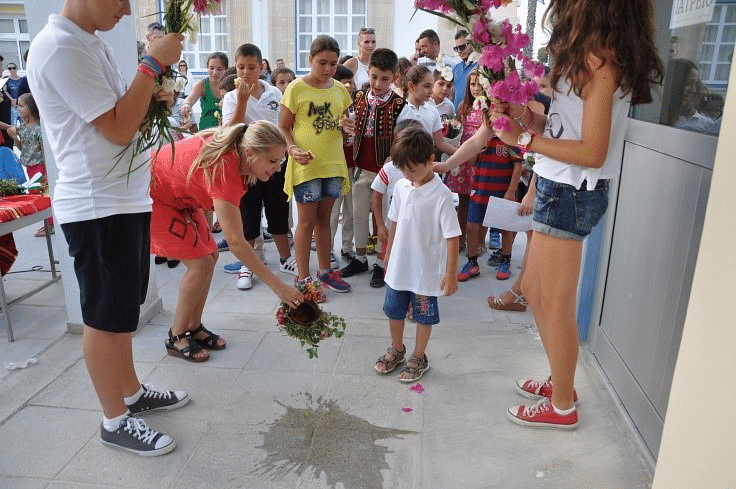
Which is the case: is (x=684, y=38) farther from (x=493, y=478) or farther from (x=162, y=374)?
(x=162, y=374)

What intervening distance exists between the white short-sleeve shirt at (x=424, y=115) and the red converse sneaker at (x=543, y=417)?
2.23m

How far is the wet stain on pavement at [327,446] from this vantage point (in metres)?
2.28

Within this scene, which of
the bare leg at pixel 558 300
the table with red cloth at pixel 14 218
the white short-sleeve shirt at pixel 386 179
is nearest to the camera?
the bare leg at pixel 558 300

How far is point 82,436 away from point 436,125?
313 cm

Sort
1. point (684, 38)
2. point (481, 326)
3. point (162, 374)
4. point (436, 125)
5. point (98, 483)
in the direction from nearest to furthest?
1. point (98, 483)
2. point (684, 38)
3. point (162, 374)
4. point (481, 326)
5. point (436, 125)

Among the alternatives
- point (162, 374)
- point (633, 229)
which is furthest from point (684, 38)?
point (162, 374)

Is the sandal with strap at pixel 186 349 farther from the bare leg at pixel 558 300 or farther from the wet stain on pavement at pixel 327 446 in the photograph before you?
the bare leg at pixel 558 300

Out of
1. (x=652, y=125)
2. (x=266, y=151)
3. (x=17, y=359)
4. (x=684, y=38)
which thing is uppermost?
(x=684, y=38)

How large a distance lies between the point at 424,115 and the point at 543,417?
2.45m

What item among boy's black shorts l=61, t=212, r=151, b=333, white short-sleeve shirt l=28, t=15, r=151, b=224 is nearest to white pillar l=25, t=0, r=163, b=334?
white short-sleeve shirt l=28, t=15, r=151, b=224

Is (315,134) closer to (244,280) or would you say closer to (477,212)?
(244,280)

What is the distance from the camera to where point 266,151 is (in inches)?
108

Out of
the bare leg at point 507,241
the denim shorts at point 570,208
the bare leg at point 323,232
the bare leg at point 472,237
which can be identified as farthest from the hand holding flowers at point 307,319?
the bare leg at point 507,241

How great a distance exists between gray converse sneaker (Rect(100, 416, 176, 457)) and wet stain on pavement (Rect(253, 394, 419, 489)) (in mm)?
424
